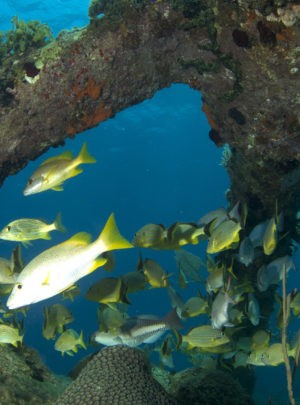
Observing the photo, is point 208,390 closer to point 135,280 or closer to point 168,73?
point 135,280

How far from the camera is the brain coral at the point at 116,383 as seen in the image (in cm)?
329

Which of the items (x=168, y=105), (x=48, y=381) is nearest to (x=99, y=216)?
(x=168, y=105)

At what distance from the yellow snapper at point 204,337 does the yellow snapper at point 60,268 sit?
9.51 ft

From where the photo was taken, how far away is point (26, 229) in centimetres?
439

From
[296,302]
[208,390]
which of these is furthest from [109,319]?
Answer: [296,302]

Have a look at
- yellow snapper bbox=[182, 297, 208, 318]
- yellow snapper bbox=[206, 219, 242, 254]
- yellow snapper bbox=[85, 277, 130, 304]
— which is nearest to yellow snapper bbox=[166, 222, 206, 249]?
yellow snapper bbox=[206, 219, 242, 254]

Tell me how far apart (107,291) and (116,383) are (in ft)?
3.48

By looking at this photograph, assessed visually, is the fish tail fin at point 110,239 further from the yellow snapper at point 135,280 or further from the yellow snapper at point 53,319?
the yellow snapper at point 53,319

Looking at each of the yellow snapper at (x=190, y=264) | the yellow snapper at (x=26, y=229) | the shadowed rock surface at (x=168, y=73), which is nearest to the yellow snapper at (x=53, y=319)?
the yellow snapper at (x=26, y=229)

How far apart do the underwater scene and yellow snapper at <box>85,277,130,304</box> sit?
11 mm

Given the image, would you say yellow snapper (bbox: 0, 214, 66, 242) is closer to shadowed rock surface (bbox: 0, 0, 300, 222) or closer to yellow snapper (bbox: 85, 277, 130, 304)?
yellow snapper (bbox: 85, 277, 130, 304)

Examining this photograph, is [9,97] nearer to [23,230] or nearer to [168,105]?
[23,230]

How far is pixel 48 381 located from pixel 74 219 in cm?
6917

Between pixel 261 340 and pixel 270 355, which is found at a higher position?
pixel 261 340
